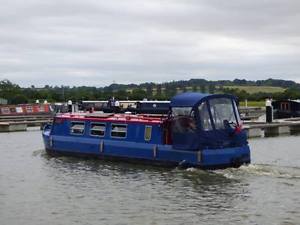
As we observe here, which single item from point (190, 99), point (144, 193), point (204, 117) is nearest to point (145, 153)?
point (190, 99)

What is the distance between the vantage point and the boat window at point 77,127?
30.3 meters

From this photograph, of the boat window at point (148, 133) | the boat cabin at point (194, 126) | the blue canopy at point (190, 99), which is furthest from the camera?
the boat window at point (148, 133)

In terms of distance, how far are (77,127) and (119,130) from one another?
9.83 feet

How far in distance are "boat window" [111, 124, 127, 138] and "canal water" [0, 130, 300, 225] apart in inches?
55.4

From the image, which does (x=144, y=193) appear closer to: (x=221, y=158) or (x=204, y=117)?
(x=221, y=158)

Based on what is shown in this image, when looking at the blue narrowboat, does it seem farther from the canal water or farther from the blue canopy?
the canal water

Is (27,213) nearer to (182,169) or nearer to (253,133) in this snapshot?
(182,169)

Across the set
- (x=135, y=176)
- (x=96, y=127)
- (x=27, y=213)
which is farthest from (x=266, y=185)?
(x=96, y=127)

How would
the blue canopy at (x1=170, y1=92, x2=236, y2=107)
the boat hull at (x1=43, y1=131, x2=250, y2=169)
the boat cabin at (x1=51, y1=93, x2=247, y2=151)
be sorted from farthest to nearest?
the blue canopy at (x1=170, y1=92, x2=236, y2=107)
the boat cabin at (x1=51, y1=93, x2=247, y2=151)
the boat hull at (x1=43, y1=131, x2=250, y2=169)

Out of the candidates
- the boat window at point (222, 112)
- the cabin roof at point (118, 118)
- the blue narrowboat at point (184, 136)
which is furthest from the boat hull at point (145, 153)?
the boat window at point (222, 112)

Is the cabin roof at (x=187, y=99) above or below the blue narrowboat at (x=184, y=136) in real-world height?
above

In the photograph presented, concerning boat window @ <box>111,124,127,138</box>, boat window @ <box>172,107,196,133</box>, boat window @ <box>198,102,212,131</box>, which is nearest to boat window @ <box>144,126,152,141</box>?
boat window @ <box>111,124,127,138</box>

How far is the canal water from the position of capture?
16656 millimetres

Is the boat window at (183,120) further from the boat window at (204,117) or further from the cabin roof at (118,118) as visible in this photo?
the cabin roof at (118,118)
